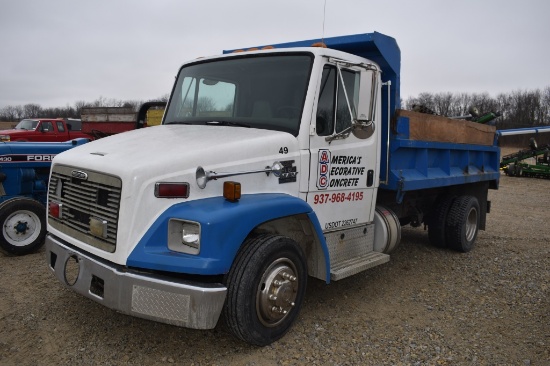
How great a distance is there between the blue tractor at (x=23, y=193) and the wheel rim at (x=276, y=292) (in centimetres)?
392

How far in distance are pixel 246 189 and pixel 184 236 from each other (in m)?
0.68

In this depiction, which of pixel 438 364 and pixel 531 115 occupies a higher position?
pixel 531 115

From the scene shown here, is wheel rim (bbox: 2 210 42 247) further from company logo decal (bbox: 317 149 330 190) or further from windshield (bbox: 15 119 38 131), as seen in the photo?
windshield (bbox: 15 119 38 131)

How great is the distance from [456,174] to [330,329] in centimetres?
345

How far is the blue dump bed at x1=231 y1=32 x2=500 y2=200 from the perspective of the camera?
4758 mm

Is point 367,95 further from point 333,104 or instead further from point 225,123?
point 225,123

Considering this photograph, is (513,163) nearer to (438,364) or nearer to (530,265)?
(530,265)

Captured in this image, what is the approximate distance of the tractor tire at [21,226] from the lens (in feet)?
18.6

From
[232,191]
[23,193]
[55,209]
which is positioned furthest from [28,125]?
[232,191]

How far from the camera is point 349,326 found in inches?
158

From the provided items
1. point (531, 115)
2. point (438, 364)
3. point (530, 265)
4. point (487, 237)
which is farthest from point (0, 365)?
point (531, 115)

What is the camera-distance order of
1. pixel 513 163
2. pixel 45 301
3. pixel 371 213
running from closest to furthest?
pixel 45 301 < pixel 371 213 < pixel 513 163

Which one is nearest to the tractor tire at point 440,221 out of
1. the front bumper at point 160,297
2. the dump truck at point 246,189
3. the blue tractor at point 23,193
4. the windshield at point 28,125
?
the dump truck at point 246,189

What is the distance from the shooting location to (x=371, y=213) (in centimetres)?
481
